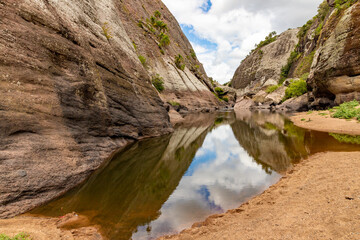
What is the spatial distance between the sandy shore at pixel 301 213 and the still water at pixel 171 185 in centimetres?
78

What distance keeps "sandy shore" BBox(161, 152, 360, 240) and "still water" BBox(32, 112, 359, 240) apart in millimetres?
781

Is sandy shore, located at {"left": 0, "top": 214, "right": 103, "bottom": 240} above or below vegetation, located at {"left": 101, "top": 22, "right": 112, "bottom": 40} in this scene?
below

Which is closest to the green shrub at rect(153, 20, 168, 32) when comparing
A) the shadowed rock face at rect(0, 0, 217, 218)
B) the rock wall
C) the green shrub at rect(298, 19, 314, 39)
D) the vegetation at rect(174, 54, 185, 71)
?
the rock wall

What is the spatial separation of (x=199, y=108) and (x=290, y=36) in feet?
219

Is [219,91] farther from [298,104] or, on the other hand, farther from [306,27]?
[298,104]

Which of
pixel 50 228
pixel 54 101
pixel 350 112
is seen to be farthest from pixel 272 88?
pixel 50 228

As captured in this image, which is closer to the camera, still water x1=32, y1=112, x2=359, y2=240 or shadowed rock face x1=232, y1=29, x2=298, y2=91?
still water x1=32, y1=112, x2=359, y2=240

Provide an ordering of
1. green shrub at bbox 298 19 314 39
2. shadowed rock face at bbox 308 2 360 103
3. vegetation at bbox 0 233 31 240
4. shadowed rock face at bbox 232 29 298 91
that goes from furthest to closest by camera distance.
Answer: shadowed rock face at bbox 232 29 298 91 < green shrub at bbox 298 19 314 39 < shadowed rock face at bbox 308 2 360 103 < vegetation at bbox 0 233 31 240

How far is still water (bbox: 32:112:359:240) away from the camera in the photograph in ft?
17.7

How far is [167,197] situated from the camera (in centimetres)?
688

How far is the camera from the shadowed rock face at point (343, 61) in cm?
2069

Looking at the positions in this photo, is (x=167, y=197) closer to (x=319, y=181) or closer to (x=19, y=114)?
(x=319, y=181)

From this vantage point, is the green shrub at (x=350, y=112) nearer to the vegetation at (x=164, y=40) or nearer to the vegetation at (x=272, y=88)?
the vegetation at (x=164, y=40)

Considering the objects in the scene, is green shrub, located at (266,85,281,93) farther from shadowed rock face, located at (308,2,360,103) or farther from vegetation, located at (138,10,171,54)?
shadowed rock face, located at (308,2,360,103)
